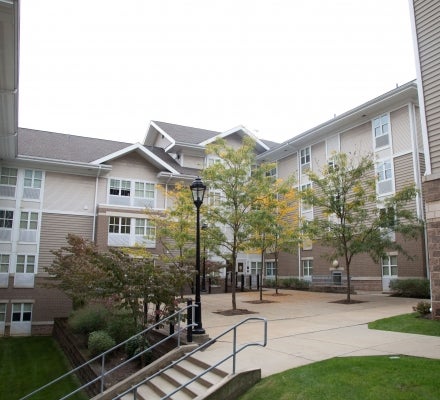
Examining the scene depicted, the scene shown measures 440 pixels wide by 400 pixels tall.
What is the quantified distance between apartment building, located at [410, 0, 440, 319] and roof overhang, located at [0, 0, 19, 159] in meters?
11.5

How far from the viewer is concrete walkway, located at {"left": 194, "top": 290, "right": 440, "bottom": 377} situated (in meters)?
8.28

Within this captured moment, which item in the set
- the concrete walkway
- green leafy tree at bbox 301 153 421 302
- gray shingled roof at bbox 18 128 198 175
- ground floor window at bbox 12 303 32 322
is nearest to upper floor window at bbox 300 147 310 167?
gray shingled roof at bbox 18 128 198 175

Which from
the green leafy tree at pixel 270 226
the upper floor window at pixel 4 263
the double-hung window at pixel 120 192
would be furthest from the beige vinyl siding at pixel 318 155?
the upper floor window at pixel 4 263

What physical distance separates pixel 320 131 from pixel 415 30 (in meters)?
16.1

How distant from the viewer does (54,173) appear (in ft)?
87.9

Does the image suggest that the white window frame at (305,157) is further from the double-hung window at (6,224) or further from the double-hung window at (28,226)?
the double-hung window at (6,224)

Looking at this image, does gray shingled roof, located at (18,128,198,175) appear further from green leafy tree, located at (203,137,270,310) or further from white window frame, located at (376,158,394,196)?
green leafy tree, located at (203,137,270,310)

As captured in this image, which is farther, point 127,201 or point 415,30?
point 127,201

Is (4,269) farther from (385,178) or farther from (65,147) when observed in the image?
(385,178)

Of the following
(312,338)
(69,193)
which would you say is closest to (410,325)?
(312,338)

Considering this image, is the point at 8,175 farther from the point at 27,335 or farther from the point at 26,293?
the point at 27,335

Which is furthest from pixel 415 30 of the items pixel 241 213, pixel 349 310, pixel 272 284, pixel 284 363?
pixel 272 284

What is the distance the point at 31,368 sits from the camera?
48.8 ft

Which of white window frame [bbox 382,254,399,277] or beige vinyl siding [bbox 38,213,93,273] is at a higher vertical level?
beige vinyl siding [bbox 38,213,93,273]
